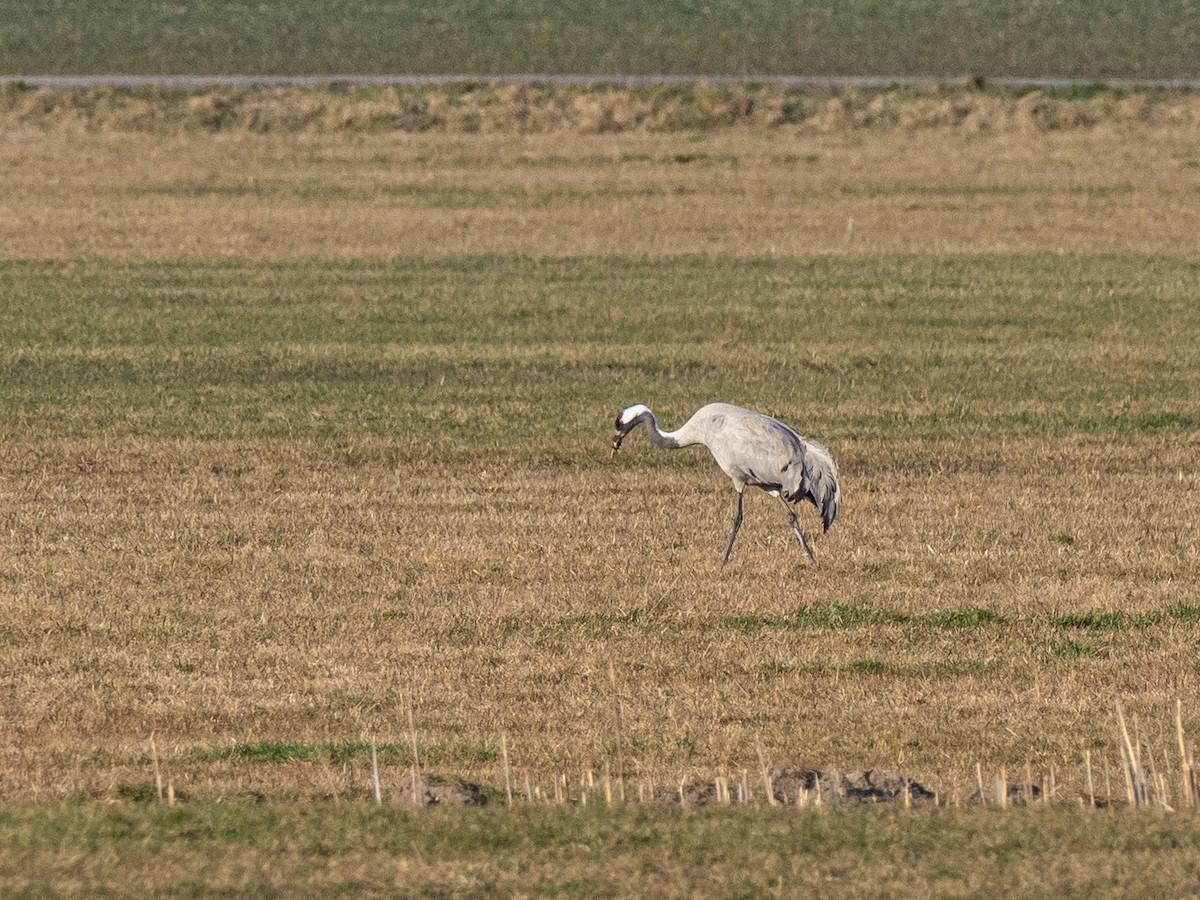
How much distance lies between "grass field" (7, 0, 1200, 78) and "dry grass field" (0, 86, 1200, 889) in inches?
1415

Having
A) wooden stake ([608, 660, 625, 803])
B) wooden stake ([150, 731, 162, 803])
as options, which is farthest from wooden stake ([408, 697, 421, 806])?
wooden stake ([150, 731, 162, 803])

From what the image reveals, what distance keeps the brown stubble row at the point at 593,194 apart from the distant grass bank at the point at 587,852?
20.9 meters

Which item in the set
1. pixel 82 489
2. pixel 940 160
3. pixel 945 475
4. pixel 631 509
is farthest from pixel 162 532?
pixel 940 160

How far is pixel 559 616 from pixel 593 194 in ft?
77.8

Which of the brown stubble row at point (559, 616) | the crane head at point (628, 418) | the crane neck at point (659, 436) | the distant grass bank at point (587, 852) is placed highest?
the crane head at point (628, 418)

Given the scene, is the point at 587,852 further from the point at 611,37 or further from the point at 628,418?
the point at 611,37

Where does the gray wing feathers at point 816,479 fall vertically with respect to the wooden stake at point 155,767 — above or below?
above

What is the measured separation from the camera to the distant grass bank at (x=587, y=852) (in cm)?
655

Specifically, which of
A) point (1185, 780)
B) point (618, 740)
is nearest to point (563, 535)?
point (618, 740)

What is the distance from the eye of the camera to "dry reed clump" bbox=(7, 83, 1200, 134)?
47.9 m

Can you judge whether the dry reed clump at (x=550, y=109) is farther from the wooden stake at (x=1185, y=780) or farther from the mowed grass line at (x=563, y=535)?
the wooden stake at (x=1185, y=780)

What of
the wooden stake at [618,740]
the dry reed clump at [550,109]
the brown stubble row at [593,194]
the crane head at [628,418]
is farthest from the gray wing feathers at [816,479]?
the dry reed clump at [550,109]

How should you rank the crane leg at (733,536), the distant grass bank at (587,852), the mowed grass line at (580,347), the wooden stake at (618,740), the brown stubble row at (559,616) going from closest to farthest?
the distant grass bank at (587,852)
the wooden stake at (618,740)
the brown stubble row at (559,616)
the crane leg at (733,536)
the mowed grass line at (580,347)

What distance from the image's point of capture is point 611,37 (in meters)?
76.0
